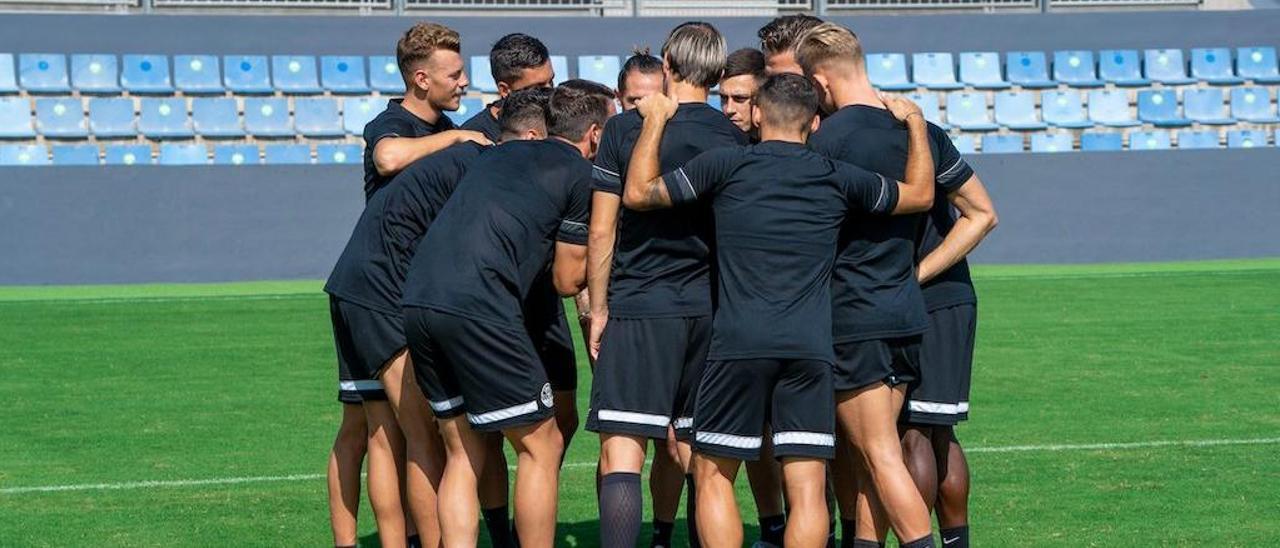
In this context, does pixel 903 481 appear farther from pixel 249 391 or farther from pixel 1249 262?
pixel 1249 262

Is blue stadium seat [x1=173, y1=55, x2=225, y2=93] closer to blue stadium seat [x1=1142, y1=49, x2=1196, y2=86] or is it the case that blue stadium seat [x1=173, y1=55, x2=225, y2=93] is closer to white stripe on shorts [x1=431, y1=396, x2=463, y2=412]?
blue stadium seat [x1=1142, y1=49, x2=1196, y2=86]

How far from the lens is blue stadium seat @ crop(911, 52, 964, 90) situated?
2142 centimetres

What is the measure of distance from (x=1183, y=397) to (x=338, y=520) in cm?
560

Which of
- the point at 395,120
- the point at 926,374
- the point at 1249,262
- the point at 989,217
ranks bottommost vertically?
the point at 1249,262

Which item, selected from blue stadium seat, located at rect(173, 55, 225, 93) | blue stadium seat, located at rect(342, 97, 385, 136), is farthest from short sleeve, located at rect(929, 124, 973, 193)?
blue stadium seat, located at rect(173, 55, 225, 93)

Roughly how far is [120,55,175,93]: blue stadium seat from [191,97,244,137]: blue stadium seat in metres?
0.41

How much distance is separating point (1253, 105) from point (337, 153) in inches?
460

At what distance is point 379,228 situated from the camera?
Result: 584 cm

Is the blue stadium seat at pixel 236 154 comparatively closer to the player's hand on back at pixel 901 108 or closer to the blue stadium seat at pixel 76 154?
the blue stadium seat at pixel 76 154

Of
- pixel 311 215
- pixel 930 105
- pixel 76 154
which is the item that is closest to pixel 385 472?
pixel 311 215

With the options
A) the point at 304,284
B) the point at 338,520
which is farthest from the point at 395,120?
the point at 304,284

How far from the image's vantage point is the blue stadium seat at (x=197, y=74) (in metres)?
20.1

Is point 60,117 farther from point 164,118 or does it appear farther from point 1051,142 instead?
point 1051,142

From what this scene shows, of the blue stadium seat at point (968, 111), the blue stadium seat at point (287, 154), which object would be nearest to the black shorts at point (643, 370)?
the blue stadium seat at point (287, 154)
